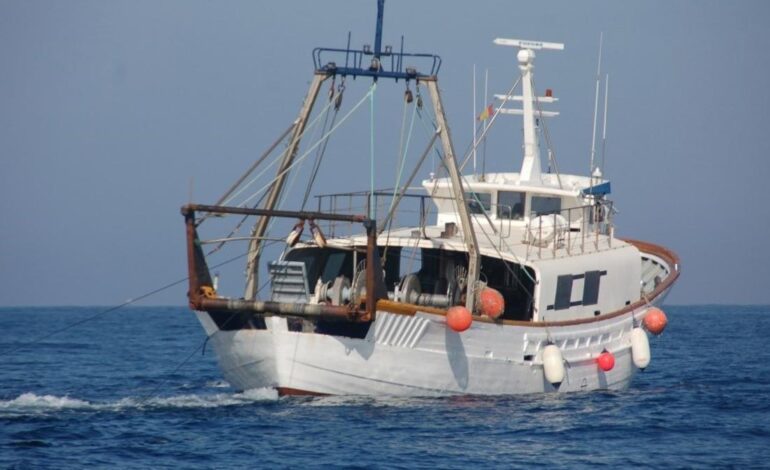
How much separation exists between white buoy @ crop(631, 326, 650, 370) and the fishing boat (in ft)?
0.16

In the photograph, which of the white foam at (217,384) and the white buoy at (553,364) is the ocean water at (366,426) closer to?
the white foam at (217,384)

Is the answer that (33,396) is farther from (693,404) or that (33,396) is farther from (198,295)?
(693,404)

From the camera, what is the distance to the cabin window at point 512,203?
114 ft

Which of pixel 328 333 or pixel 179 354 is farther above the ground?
pixel 328 333

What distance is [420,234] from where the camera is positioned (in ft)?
102

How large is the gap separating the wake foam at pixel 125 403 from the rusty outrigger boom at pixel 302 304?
180 cm

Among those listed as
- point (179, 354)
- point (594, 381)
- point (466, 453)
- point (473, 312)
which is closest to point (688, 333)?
point (179, 354)

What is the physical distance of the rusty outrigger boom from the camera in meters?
26.6

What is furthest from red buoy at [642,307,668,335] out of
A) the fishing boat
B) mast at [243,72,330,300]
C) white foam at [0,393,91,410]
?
white foam at [0,393,91,410]

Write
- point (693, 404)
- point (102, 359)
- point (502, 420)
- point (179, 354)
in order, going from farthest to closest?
1. point (179, 354)
2. point (102, 359)
3. point (693, 404)
4. point (502, 420)

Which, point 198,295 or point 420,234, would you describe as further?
point 420,234

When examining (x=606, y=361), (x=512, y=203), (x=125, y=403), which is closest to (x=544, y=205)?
(x=512, y=203)

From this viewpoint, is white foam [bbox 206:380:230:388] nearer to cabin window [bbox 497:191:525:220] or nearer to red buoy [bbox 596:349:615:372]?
cabin window [bbox 497:191:525:220]

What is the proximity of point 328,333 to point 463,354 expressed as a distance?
2.69m
